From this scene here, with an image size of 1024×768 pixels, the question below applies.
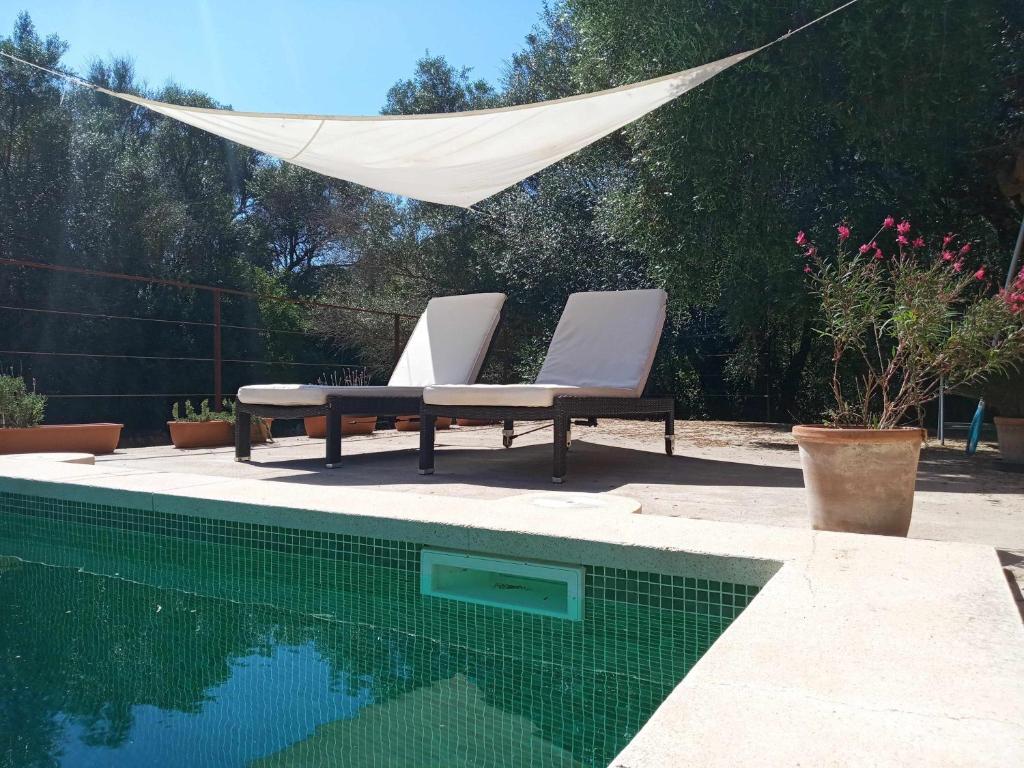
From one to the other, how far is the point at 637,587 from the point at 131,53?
15.8 meters

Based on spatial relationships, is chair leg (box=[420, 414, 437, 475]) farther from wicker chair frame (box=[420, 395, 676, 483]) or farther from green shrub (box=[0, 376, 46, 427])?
green shrub (box=[0, 376, 46, 427])

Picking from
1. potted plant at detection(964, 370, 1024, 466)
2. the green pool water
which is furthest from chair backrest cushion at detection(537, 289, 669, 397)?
the green pool water

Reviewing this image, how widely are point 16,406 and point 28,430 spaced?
0.67 ft

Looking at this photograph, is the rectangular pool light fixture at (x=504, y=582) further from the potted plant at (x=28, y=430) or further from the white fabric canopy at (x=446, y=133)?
the potted plant at (x=28, y=430)

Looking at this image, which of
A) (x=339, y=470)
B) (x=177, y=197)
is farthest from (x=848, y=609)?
(x=177, y=197)

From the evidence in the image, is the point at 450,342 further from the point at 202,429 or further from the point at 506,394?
the point at 202,429

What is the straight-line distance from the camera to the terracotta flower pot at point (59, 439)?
5.13 m

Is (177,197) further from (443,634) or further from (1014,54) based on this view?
(443,634)

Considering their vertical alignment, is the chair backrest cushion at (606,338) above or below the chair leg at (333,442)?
above

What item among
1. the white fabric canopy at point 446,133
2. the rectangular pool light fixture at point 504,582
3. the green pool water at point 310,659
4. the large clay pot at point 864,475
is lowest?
the green pool water at point 310,659

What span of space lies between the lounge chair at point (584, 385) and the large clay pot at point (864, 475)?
1821mm

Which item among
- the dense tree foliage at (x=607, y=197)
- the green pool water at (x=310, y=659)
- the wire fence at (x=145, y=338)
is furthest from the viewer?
the wire fence at (x=145, y=338)

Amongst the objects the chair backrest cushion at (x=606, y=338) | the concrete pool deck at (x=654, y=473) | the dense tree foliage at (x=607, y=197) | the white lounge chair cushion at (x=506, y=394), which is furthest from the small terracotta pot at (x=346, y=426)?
the white lounge chair cushion at (x=506, y=394)

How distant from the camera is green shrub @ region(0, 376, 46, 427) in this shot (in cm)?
522
